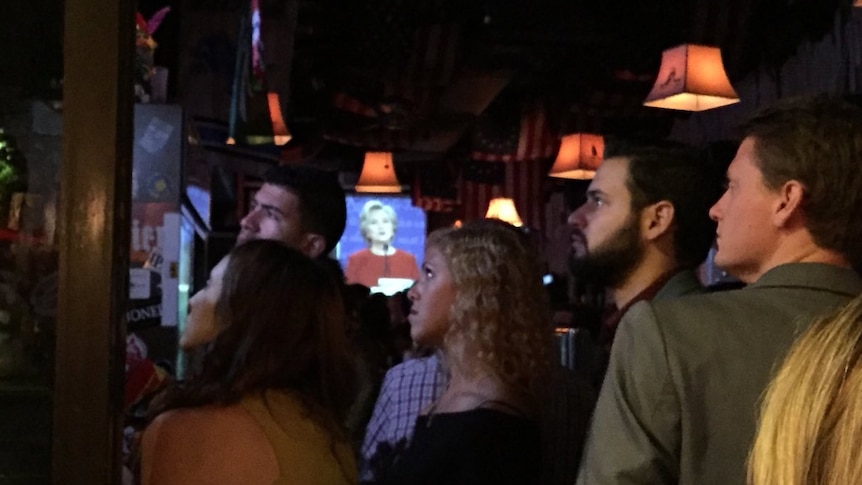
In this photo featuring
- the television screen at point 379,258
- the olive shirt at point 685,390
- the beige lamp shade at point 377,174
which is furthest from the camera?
the television screen at point 379,258

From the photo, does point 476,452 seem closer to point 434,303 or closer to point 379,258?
point 434,303

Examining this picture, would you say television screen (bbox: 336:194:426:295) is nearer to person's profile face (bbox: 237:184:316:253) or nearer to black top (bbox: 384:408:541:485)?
person's profile face (bbox: 237:184:316:253)

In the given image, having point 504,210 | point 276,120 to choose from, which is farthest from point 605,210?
point 504,210

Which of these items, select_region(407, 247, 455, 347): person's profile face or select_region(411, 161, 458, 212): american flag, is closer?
select_region(407, 247, 455, 347): person's profile face

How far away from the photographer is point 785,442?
3.66 ft

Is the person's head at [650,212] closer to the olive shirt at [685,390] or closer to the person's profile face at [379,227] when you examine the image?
the olive shirt at [685,390]

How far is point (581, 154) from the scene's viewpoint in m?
9.29

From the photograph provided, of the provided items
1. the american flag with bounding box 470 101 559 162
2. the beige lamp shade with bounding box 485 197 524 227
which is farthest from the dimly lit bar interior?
the beige lamp shade with bounding box 485 197 524 227

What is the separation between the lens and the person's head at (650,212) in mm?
2924

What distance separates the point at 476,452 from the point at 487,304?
44cm

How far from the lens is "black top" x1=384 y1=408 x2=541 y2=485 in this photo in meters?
Result: 2.50

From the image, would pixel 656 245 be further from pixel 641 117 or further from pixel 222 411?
pixel 641 117

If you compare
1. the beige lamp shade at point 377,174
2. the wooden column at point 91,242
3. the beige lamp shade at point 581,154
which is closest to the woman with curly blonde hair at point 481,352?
the wooden column at point 91,242

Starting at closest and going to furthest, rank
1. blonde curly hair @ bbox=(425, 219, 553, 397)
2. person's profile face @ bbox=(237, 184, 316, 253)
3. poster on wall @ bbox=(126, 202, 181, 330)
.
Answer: blonde curly hair @ bbox=(425, 219, 553, 397), person's profile face @ bbox=(237, 184, 316, 253), poster on wall @ bbox=(126, 202, 181, 330)
